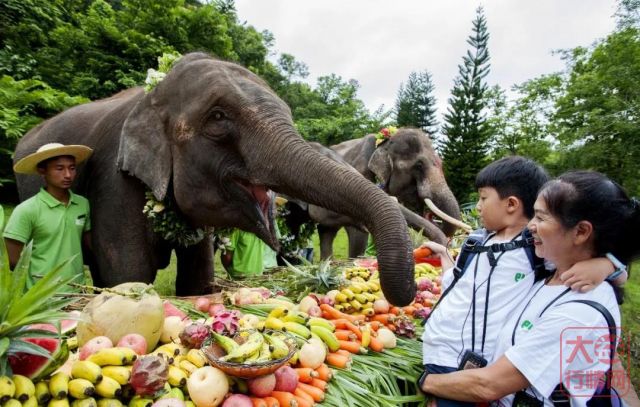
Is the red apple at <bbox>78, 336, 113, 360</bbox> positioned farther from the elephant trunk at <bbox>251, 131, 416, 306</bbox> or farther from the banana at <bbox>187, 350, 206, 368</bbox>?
the elephant trunk at <bbox>251, 131, 416, 306</bbox>

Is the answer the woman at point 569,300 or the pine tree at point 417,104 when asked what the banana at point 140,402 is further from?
the pine tree at point 417,104

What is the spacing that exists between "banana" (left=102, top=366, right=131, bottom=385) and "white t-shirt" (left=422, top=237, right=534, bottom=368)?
1.63m

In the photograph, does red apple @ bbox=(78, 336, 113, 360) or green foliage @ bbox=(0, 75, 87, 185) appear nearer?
red apple @ bbox=(78, 336, 113, 360)

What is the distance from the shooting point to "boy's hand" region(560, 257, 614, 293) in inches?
A: 75.5

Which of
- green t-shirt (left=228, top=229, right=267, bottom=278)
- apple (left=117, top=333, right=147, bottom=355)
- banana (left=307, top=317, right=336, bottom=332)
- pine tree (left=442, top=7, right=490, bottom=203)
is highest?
pine tree (left=442, top=7, right=490, bottom=203)

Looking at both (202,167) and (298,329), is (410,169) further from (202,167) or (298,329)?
(298,329)

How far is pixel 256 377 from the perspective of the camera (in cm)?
204

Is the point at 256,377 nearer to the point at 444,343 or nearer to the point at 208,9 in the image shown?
the point at 444,343

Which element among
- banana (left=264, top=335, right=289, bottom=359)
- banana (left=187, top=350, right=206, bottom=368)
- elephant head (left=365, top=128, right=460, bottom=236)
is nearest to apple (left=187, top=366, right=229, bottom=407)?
banana (left=187, top=350, right=206, bottom=368)

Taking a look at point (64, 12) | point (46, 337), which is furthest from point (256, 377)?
point (64, 12)

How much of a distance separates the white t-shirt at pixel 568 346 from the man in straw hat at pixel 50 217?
3.16 meters

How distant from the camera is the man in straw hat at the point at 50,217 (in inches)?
137

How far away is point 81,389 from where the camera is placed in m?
1.65

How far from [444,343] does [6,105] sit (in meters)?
11.8
